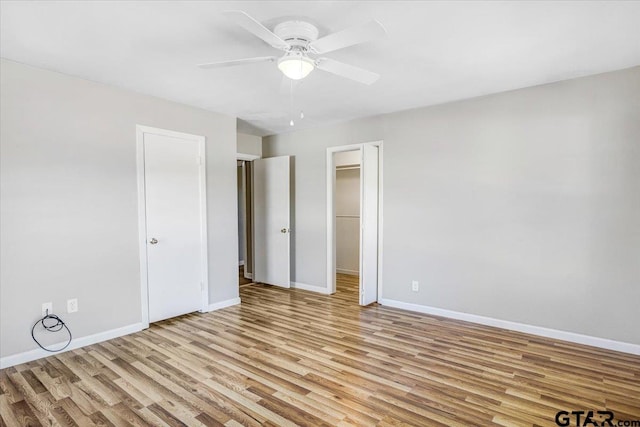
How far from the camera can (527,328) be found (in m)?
3.40

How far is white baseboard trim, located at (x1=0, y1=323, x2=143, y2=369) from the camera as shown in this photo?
275cm

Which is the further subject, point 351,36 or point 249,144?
point 249,144

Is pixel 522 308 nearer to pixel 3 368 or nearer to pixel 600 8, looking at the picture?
pixel 600 8

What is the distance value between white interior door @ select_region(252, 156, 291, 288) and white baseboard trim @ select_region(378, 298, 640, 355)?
1833 millimetres

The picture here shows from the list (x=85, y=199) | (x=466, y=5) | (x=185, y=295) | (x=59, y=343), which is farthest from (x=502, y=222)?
(x=59, y=343)

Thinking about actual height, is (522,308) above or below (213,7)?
below

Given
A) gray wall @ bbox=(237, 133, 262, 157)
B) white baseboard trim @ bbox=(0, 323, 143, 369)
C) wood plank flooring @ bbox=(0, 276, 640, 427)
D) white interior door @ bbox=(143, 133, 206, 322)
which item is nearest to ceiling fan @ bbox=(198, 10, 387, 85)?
white interior door @ bbox=(143, 133, 206, 322)

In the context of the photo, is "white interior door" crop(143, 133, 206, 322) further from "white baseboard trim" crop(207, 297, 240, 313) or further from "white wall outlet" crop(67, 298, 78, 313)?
"white wall outlet" crop(67, 298, 78, 313)

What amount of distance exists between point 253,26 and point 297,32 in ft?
1.46

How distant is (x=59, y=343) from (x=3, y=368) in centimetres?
38

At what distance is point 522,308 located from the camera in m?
3.43

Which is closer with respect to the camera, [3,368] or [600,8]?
[600,8]

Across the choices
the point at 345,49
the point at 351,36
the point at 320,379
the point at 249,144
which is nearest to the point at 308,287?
the point at 249,144

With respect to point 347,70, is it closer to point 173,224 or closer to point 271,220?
point 173,224
